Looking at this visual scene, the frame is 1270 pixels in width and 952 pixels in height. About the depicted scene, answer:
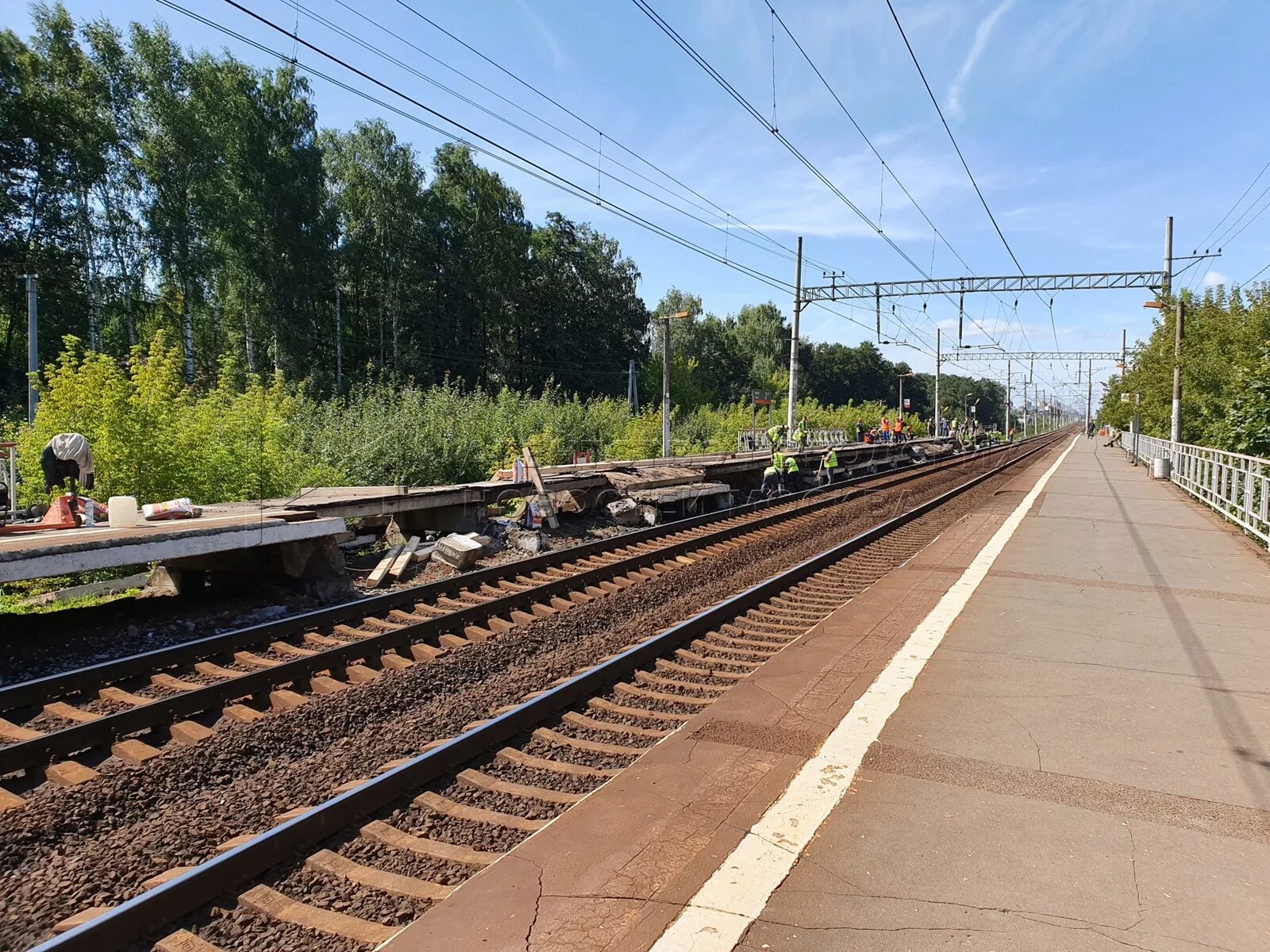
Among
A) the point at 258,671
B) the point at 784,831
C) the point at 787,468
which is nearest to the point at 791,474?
the point at 787,468

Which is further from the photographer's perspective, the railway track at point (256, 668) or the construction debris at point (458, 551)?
the construction debris at point (458, 551)

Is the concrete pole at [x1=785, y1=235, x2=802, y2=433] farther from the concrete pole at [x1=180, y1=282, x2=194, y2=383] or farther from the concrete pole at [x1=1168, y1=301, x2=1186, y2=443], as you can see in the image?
the concrete pole at [x1=180, y1=282, x2=194, y2=383]

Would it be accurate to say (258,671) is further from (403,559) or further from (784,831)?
(403,559)

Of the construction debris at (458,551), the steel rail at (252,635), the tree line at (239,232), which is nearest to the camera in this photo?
the steel rail at (252,635)

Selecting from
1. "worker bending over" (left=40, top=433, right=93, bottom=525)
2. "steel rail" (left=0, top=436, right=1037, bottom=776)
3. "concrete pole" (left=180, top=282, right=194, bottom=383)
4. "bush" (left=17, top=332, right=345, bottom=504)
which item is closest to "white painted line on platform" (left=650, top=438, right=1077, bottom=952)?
"steel rail" (left=0, top=436, right=1037, bottom=776)

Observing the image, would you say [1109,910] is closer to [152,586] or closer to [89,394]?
[152,586]

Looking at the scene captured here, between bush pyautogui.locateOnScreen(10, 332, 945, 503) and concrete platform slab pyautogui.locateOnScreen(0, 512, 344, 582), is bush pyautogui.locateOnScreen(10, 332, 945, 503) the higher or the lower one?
the higher one

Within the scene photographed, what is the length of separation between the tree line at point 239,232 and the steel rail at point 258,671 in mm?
17255

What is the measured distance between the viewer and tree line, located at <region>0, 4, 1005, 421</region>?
111ft

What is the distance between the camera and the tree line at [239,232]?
33.8 metres

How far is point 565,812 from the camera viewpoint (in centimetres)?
360

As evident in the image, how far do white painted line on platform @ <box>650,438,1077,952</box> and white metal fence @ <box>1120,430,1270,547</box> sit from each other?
9.98 meters

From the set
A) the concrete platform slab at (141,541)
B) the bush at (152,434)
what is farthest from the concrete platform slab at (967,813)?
the bush at (152,434)

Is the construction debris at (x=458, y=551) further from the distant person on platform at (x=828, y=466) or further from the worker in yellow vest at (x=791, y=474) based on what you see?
the distant person on platform at (x=828, y=466)
